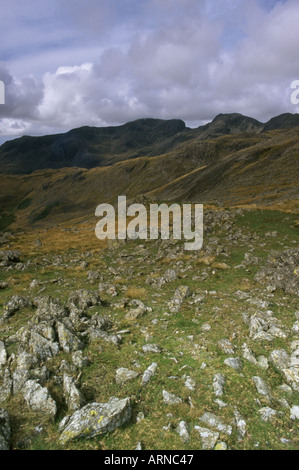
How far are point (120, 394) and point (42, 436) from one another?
2.42 meters

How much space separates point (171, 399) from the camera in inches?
322

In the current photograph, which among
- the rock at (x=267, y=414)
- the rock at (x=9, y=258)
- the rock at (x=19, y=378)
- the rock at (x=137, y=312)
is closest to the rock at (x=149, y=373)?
the rock at (x=267, y=414)

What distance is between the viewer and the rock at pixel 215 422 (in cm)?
706

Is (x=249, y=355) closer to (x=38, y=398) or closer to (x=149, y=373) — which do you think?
(x=149, y=373)

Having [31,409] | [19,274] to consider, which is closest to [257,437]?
[31,409]

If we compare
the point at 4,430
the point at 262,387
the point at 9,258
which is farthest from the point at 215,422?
the point at 9,258

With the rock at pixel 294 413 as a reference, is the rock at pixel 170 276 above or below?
above

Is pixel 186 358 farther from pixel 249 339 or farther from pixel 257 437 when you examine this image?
pixel 257 437

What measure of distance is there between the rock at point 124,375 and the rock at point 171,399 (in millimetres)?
1420

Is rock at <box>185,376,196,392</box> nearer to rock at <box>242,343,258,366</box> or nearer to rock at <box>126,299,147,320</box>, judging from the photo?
rock at <box>242,343,258,366</box>

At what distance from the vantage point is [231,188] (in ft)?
297

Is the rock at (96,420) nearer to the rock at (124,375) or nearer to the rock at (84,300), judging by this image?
the rock at (124,375)

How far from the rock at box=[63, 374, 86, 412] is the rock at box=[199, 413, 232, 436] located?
11.9 ft

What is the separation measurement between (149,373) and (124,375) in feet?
2.91
